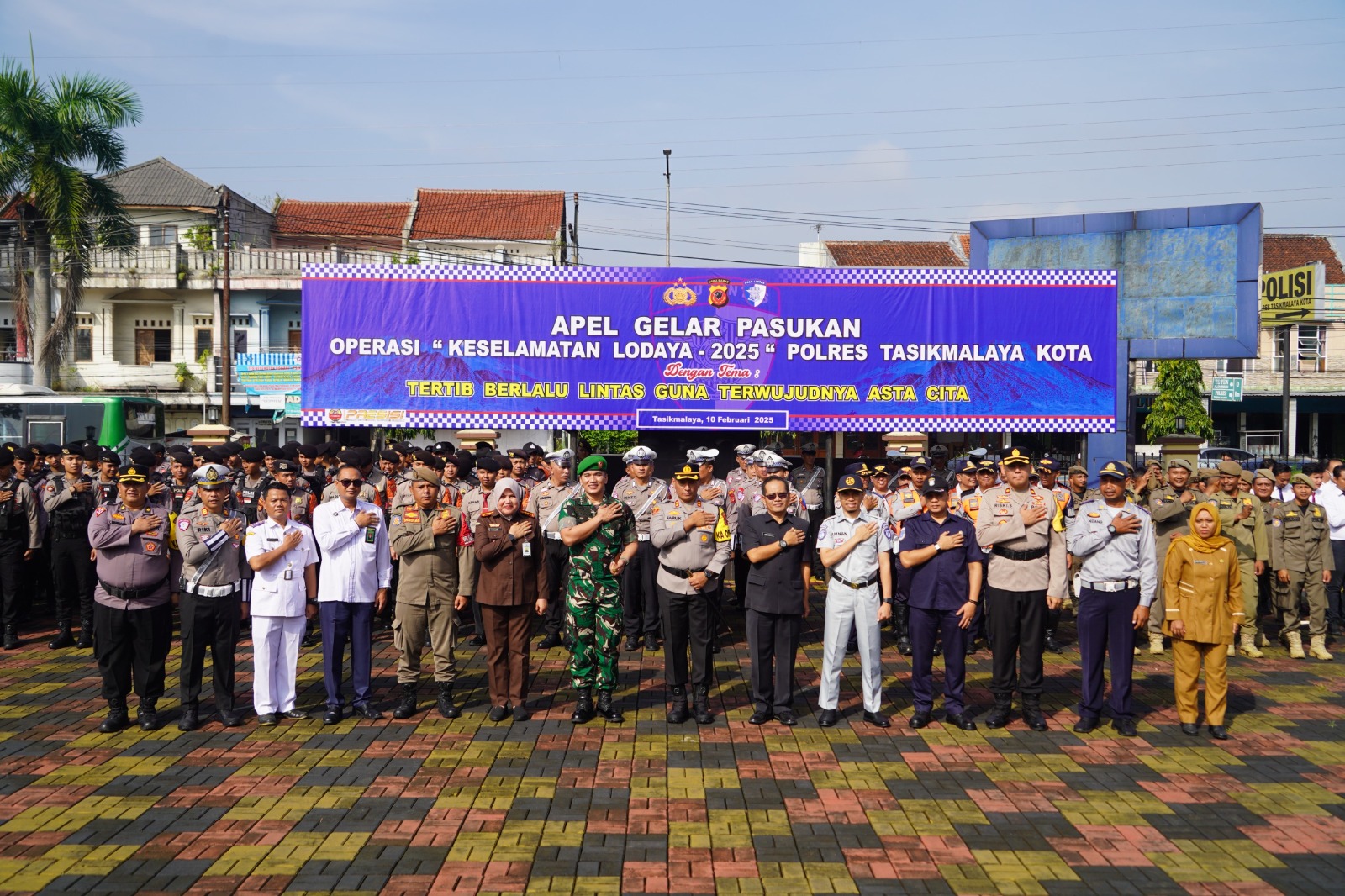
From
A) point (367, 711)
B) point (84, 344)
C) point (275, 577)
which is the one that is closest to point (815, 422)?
point (367, 711)

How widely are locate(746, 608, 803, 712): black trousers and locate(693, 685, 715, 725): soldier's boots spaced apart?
1.15 ft

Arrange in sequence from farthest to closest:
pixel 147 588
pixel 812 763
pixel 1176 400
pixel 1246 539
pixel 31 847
→ 1. pixel 1176 400
2. pixel 1246 539
3. pixel 147 588
4. pixel 812 763
5. pixel 31 847

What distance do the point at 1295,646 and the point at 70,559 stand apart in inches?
474

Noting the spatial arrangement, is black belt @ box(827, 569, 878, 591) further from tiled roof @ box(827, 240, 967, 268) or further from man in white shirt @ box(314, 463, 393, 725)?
tiled roof @ box(827, 240, 967, 268)

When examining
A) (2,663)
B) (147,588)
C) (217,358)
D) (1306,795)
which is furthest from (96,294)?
(1306,795)

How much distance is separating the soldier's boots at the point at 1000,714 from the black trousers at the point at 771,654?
1.47m

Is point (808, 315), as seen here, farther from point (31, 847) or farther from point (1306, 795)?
point (31, 847)

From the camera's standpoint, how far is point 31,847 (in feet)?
18.1

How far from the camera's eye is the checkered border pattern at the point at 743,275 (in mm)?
14008

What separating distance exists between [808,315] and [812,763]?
8.12 metres

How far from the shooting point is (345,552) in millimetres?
8000

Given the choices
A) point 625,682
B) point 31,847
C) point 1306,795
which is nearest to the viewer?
point 31,847

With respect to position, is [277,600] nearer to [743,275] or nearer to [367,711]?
[367,711]

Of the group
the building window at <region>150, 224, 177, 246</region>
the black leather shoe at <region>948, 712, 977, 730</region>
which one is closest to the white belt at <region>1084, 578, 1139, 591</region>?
the black leather shoe at <region>948, 712, 977, 730</region>
